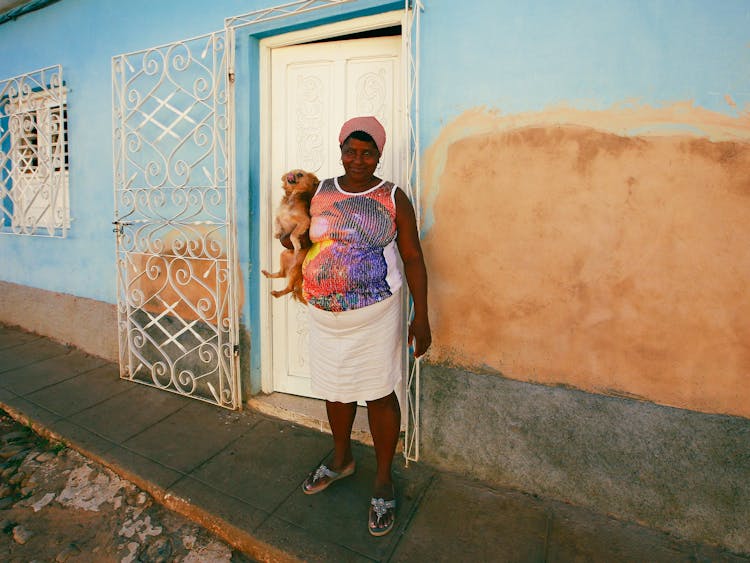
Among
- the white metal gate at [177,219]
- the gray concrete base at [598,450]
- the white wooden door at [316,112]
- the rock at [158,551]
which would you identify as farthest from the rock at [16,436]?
the gray concrete base at [598,450]

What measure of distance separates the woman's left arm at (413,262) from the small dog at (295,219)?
19.2 inches

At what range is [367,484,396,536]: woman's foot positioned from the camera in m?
2.20

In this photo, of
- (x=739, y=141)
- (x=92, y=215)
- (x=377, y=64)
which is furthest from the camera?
(x=92, y=215)

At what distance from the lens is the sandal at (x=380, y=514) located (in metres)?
2.20

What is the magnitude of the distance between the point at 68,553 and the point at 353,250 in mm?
1997

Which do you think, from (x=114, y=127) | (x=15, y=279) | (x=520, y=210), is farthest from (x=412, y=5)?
(x=15, y=279)

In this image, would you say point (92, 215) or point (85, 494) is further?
point (92, 215)

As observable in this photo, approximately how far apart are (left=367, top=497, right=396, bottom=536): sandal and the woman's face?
1635 mm

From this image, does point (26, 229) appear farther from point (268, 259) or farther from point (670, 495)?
point (670, 495)

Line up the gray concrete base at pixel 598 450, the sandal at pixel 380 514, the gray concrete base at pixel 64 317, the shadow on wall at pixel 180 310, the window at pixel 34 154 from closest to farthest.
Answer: the gray concrete base at pixel 598 450, the sandal at pixel 380 514, the shadow on wall at pixel 180 310, the gray concrete base at pixel 64 317, the window at pixel 34 154

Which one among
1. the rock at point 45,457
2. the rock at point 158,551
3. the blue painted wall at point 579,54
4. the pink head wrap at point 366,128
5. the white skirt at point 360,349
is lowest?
the rock at point 158,551

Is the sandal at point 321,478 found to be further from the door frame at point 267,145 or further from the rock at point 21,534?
the rock at point 21,534

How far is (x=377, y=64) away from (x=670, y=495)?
2913 millimetres

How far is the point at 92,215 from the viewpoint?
4230mm
